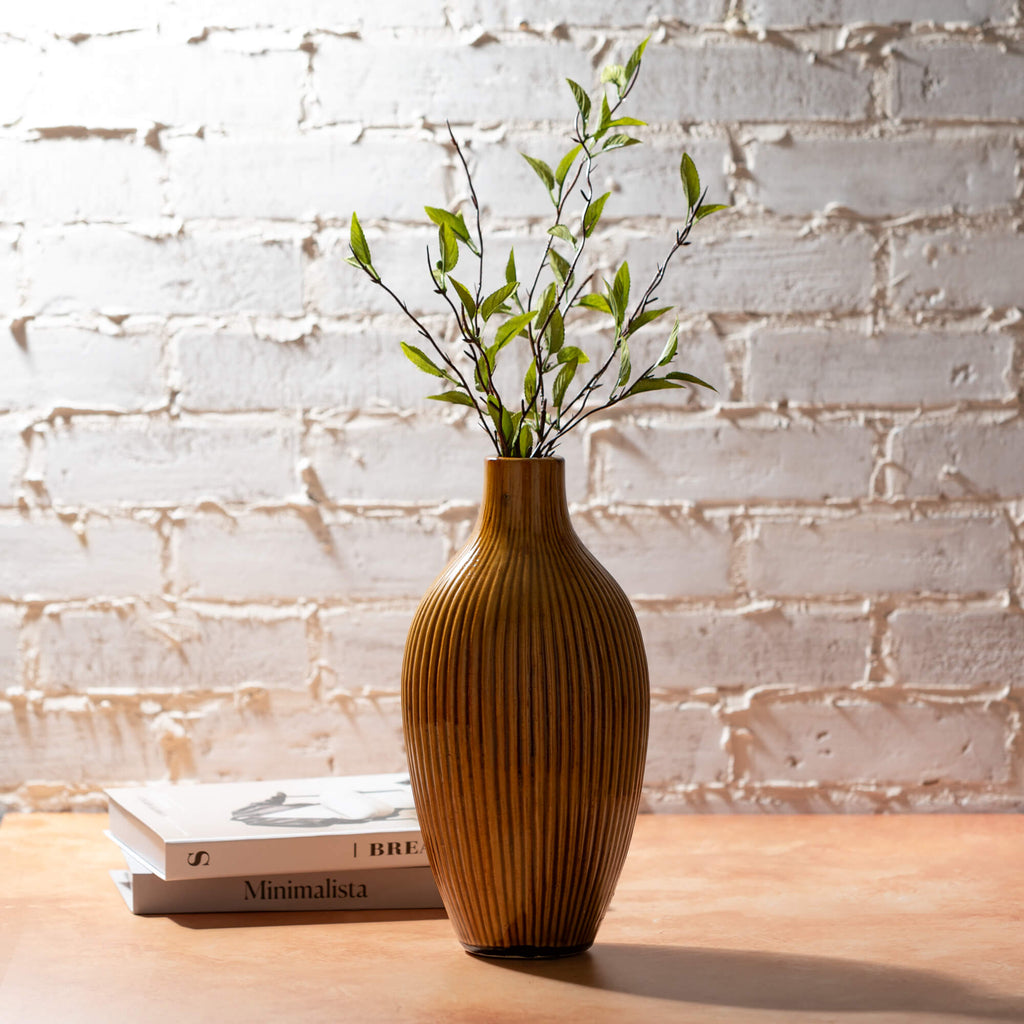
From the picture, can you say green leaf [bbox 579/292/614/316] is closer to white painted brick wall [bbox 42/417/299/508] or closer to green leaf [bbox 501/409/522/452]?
green leaf [bbox 501/409/522/452]

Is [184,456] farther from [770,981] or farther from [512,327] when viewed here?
[770,981]

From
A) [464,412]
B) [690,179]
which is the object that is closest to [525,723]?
[690,179]

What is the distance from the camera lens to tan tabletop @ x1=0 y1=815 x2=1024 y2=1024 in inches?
29.2

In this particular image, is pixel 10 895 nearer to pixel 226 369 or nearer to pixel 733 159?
pixel 226 369

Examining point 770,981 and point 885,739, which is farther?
point 885,739

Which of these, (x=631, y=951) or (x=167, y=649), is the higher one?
(x=167, y=649)

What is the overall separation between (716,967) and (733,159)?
29.6 inches

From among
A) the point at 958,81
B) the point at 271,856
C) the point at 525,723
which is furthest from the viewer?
the point at 958,81

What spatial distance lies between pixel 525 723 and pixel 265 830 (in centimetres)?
27

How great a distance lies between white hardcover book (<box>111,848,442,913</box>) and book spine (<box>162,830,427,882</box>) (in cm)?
2

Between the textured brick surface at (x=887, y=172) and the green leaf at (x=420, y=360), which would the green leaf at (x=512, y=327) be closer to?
the green leaf at (x=420, y=360)

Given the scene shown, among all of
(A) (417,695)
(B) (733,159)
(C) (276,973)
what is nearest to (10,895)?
(C) (276,973)

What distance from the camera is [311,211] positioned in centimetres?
117

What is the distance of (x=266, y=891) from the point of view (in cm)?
92
